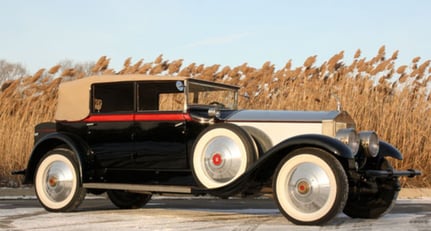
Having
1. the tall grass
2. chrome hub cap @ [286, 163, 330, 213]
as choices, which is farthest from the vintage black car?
the tall grass

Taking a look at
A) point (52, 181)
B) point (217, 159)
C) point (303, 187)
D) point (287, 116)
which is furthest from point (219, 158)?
point (52, 181)

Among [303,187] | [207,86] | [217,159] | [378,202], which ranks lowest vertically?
[378,202]

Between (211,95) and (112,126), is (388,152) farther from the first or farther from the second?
(112,126)

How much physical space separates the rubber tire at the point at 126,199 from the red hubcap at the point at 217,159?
238 cm

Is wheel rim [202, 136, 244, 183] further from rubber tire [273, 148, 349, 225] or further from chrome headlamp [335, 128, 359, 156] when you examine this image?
chrome headlamp [335, 128, 359, 156]

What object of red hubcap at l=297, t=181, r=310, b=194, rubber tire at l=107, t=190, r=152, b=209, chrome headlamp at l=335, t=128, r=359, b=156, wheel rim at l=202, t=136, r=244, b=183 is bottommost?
rubber tire at l=107, t=190, r=152, b=209

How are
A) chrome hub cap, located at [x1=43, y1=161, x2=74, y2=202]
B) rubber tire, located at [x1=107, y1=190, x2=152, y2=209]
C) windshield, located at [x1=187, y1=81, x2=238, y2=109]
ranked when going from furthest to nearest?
rubber tire, located at [x1=107, y1=190, x2=152, y2=209], chrome hub cap, located at [x1=43, y1=161, x2=74, y2=202], windshield, located at [x1=187, y1=81, x2=238, y2=109]

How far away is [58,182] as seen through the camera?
838 cm

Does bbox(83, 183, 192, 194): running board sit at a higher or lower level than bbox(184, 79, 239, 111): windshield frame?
lower

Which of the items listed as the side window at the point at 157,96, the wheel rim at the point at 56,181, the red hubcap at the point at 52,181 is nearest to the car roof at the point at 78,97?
the side window at the point at 157,96

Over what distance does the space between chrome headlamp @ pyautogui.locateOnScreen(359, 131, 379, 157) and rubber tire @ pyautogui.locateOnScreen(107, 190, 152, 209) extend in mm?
3495

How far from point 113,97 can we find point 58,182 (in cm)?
132

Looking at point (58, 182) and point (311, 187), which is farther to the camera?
point (58, 182)

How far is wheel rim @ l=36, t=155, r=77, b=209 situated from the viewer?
8285mm
